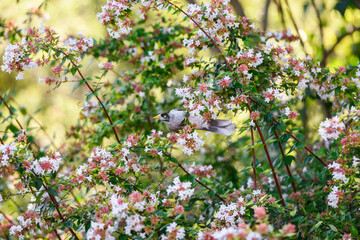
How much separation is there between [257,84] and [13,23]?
1478 mm

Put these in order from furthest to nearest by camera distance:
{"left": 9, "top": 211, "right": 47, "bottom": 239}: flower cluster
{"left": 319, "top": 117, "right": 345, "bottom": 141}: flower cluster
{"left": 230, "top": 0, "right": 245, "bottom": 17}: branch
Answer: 1. {"left": 230, "top": 0, "right": 245, "bottom": 17}: branch
2. {"left": 9, "top": 211, "right": 47, "bottom": 239}: flower cluster
3. {"left": 319, "top": 117, "right": 345, "bottom": 141}: flower cluster

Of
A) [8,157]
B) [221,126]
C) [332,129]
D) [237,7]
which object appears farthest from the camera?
[237,7]

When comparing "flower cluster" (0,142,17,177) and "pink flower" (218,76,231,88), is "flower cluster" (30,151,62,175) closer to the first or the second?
"flower cluster" (0,142,17,177)

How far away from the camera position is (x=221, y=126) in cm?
150

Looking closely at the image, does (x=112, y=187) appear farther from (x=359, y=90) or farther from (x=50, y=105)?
(x=50, y=105)

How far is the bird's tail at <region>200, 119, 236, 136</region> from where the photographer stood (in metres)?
1.48

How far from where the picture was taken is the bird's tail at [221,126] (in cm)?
148

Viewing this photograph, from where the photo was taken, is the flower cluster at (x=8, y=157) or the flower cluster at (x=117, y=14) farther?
the flower cluster at (x=117, y=14)

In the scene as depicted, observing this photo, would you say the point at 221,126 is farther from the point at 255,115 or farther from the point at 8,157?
the point at 8,157

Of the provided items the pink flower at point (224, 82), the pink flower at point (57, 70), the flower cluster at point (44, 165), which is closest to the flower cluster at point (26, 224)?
the flower cluster at point (44, 165)

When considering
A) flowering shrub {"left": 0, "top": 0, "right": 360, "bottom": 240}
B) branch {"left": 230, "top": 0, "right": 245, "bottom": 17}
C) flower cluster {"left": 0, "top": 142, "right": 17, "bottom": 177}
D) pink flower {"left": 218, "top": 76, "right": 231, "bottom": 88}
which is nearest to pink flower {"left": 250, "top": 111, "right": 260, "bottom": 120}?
flowering shrub {"left": 0, "top": 0, "right": 360, "bottom": 240}

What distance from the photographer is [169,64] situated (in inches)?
89.5

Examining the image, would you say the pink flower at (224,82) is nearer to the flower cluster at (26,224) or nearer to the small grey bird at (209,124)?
the small grey bird at (209,124)

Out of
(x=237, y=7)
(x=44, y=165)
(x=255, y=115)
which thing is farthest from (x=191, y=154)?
(x=237, y=7)
